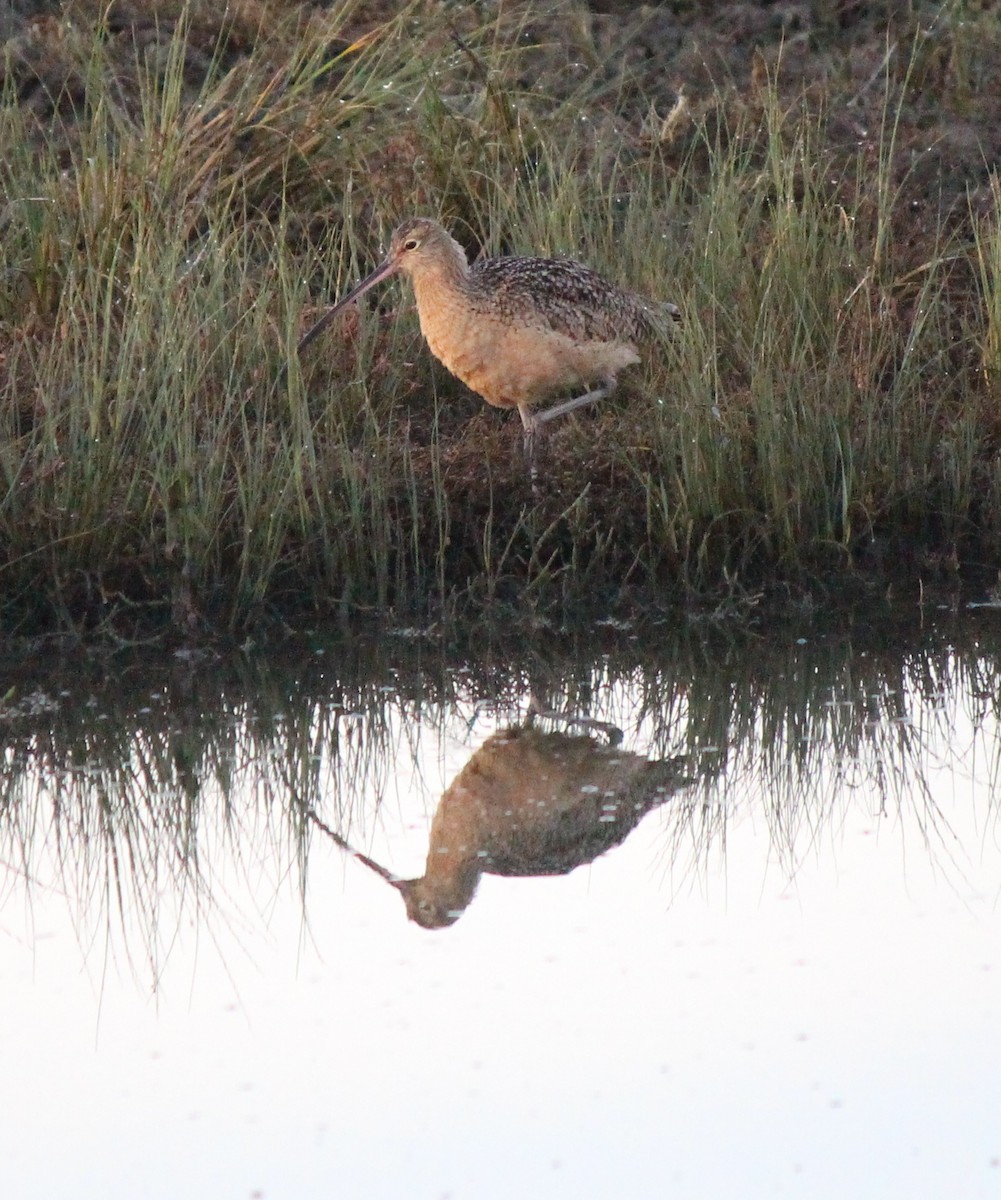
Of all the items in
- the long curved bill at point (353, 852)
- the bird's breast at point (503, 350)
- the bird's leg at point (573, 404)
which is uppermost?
the bird's breast at point (503, 350)

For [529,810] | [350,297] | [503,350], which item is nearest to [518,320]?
[503,350]

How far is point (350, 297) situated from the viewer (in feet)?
25.2

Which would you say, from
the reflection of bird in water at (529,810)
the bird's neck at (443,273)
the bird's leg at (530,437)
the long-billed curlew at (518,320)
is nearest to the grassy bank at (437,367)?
the bird's leg at (530,437)

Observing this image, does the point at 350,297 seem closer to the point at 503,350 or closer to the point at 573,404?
the point at 503,350

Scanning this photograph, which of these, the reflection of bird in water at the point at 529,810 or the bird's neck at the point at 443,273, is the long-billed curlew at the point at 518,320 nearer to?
the bird's neck at the point at 443,273

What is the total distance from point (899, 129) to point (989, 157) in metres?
0.43

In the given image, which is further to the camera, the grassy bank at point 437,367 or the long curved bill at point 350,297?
the long curved bill at point 350,297

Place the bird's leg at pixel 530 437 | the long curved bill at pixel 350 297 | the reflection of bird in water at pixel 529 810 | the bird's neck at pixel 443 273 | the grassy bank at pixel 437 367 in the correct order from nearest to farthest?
1. the reflection of bird in water at pixel 529 810
2. the grassy bank at pixel 437 367
3. the bird's leg at pixel 530 437
4. the bird's neck at pixel 443 273
5. the long curved bill at pixel 350 297

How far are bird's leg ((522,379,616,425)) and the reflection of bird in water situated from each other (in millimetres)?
1678

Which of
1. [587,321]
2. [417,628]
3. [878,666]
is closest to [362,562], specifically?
[417,628]

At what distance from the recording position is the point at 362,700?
6344 millimetres

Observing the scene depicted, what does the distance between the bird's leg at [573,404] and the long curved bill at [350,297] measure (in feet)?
2.42

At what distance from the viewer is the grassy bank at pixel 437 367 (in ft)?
22.4

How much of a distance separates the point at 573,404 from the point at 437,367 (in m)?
0.74
